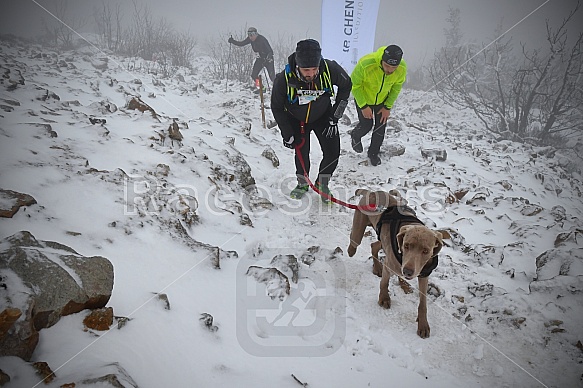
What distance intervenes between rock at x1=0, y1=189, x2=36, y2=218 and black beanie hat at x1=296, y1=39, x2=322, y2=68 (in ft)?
9.83

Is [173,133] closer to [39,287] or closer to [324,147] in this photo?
[324,147]

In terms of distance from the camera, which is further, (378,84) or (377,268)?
(378,84)

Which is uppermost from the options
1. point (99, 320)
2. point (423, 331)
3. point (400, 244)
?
point (400, 244)

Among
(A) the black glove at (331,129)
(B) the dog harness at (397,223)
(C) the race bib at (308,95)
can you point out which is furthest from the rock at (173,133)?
(B) the dog harness at (397,223)

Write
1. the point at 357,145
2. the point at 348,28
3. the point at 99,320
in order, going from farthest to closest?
the point at 348,28 < the point at 357,145 < the point at 99,320

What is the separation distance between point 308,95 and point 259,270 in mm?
2353

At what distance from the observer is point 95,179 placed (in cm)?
321

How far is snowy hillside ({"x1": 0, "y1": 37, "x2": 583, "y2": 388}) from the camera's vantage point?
78.2 inches

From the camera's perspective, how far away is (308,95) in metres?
3.95

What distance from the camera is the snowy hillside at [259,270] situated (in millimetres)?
1986

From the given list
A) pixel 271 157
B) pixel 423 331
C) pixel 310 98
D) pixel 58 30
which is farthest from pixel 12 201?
pixel 58 30

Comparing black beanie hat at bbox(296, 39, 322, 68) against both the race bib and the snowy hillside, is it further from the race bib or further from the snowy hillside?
the snowy hillside

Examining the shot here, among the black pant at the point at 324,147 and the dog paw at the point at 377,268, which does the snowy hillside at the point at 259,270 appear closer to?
the dog paw at the point at 377,268

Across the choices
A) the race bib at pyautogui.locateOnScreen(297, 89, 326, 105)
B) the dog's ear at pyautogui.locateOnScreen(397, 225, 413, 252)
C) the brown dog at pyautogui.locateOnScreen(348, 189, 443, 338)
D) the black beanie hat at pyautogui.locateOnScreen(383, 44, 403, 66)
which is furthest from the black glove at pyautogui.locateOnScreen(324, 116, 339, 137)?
the dog's ear at pyautogui.locateOnScreen(397, 225, 413, 252)
